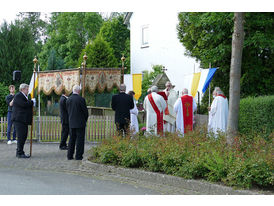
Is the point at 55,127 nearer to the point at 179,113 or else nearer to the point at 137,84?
the point at 137,84

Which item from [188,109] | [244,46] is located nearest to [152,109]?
[188,109]

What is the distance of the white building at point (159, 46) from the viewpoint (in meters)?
30.1

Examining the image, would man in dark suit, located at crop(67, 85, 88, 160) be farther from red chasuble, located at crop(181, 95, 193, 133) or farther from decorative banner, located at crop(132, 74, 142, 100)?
decorative banner, located at crop(132, 74, 142, 100)

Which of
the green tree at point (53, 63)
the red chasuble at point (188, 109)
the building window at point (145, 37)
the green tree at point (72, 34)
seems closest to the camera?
the red chasuble at point (188, 109)

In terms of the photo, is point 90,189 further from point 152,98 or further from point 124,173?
point 152,98

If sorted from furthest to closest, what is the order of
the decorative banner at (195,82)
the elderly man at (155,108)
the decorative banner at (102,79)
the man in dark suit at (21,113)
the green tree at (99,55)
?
the green tree at (99,55) → the decorative banner at (102,79) → the decorative banner at (195,82) → the elderly man at (155,108) → the man in dark suit at (21,113)

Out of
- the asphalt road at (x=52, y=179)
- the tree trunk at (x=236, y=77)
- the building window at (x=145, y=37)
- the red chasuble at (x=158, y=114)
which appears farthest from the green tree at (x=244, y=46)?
the building window at (x=145, y=37)

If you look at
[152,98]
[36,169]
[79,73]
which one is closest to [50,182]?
[36,169]

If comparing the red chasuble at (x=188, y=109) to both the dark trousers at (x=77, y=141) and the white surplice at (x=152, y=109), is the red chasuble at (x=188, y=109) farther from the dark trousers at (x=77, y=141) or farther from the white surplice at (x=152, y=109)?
the dark trousers at (x=77, y=141)

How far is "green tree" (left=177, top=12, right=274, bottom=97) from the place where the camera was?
15.5 meters

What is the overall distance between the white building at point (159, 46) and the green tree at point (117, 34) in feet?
32.8

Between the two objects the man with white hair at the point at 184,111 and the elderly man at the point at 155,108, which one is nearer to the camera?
the elderly man at the point at 155,108

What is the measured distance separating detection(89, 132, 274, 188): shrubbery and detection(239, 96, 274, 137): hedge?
311 centimetres

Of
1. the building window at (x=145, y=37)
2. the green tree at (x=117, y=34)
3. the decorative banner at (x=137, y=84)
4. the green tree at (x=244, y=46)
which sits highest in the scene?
the green tree at (x=117, y=34)
